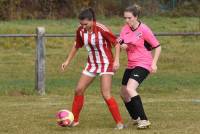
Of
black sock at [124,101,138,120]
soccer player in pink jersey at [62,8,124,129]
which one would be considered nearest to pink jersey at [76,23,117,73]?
soccer player in pink jersey at [62,8,124,129]

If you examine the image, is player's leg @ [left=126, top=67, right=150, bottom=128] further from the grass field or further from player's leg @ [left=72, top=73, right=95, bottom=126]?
player's leg @ [left=72, top=73, right=95, bottom=126]

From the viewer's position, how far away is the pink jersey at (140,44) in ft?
32.4

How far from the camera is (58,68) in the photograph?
803 inches

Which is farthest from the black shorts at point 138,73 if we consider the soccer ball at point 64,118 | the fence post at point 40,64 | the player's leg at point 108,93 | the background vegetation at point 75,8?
Answer: the background vegetation at point 75,8

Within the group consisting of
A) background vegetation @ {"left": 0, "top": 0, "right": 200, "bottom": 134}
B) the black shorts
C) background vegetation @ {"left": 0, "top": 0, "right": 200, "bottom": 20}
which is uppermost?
the black shorts

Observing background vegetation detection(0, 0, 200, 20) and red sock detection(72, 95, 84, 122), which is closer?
red sock detection(72, 95, 84, 122)

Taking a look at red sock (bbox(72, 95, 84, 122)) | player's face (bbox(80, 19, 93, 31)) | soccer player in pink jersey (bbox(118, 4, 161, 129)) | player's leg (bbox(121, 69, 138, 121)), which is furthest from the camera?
red sock (bbox(72, 95, 84, 122))

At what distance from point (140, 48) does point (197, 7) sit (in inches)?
1101

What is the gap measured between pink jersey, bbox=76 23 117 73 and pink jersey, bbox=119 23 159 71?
0.22 metres

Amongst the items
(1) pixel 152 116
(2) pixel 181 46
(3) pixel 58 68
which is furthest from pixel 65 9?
(1) pixel 152 116

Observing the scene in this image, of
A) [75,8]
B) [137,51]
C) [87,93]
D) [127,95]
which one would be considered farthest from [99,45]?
[75,8]

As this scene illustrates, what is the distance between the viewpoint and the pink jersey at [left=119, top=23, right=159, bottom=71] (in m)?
9.89

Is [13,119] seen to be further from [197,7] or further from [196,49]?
[197,7]

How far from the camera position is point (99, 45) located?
32.7ft
